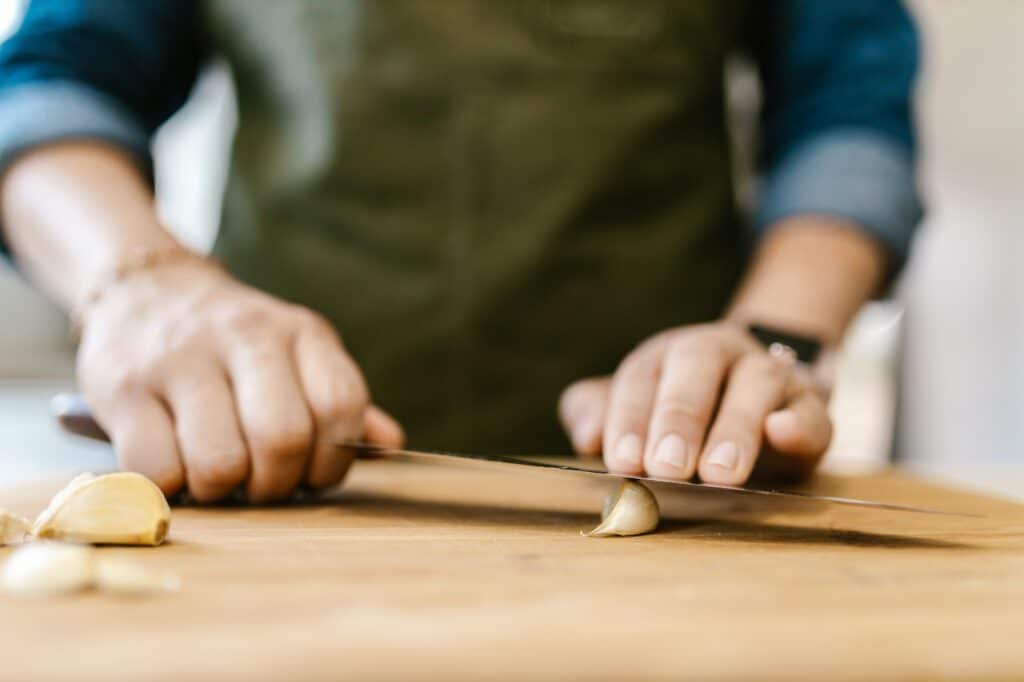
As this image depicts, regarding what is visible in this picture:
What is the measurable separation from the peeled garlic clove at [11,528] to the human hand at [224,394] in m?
0.11

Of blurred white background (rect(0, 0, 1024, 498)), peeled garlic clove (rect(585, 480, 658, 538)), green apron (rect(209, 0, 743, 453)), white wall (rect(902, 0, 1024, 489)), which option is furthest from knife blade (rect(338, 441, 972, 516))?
white wall (rect(902, 0, 1024, 489))

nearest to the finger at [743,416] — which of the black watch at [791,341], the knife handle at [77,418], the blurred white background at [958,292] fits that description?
the black watch at [791,341]

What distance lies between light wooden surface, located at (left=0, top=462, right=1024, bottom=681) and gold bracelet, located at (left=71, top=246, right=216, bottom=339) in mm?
232

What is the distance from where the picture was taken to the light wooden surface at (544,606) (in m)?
0.24

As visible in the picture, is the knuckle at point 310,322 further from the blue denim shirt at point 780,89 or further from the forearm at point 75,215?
the blue denim shirt at point 780,89

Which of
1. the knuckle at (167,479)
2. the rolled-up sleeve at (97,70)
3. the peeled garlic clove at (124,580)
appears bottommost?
the knuckle at (167,479)

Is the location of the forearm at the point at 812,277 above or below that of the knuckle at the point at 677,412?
above

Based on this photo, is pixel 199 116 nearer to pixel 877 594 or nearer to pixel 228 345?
pixel 228 345

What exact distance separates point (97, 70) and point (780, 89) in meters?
0.70

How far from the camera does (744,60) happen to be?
44.5 inches

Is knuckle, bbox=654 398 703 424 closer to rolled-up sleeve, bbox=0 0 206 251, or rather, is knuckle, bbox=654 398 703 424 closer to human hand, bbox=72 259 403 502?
human hand, bbox=72 259 403 502

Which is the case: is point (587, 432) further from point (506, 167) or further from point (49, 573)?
point (506, 167)

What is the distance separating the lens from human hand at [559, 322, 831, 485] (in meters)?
0.46

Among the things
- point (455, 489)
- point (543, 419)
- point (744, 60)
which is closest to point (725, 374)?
point (455, 489)
